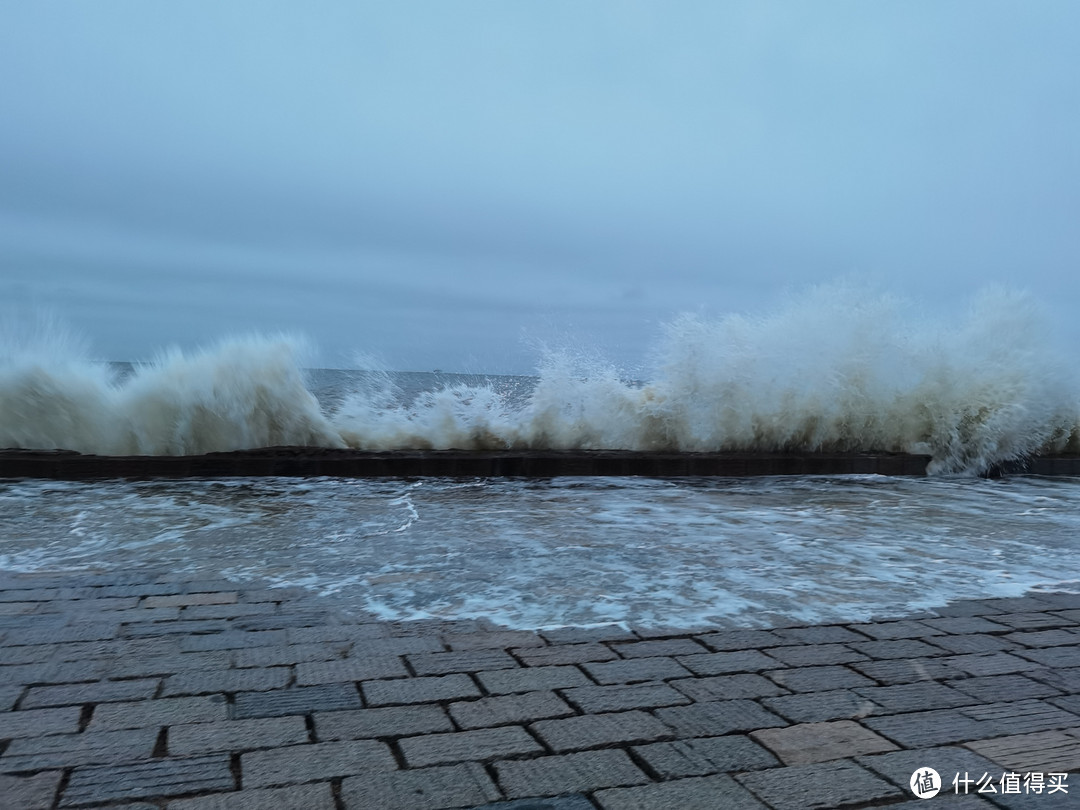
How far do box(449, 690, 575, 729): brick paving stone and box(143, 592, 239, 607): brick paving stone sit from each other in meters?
1.50

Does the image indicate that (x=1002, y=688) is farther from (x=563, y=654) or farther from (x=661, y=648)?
(x=563, y=654)

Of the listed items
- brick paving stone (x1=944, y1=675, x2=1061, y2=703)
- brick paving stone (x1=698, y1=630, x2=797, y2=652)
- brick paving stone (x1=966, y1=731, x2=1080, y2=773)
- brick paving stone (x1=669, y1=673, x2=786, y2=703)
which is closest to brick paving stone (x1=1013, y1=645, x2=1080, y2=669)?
brick paving stone (x1=944, y1=675, x2=1061, y2=703)

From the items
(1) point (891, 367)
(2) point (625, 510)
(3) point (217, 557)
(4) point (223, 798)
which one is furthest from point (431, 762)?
(1) point (891, 367)

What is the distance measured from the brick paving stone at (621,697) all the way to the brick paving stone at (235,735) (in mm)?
769

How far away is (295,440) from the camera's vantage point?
29.0ft

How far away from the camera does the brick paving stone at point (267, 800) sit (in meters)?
1.82

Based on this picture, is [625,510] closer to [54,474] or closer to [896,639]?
[896,639]

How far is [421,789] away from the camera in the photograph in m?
1.91

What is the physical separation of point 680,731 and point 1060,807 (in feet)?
2.84

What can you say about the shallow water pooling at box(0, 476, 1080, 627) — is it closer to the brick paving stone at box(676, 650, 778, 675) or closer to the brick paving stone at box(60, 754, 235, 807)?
the brick paving stone at box(676, 650, 778, 675)

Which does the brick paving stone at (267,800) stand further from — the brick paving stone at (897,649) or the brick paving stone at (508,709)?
the brick paving stone at (897,649)

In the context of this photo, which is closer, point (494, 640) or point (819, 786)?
point (819, 786)

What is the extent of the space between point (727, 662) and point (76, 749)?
1899 mm

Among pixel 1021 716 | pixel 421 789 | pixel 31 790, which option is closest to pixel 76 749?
pixel 31 790
